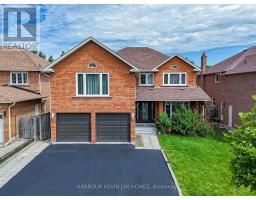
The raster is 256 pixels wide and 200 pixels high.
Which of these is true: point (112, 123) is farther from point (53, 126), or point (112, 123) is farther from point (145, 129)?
point (145, 129)

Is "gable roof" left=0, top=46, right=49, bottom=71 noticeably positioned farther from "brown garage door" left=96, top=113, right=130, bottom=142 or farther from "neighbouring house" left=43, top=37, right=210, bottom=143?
"brown garage door" left=96, top=113, right=130, bottom=142

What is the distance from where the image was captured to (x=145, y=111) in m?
23.1

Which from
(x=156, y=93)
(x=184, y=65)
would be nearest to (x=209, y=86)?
(x=184, y=65)

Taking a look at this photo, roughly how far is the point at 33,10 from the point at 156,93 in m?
12.1

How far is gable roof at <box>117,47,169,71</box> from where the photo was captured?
24331mm

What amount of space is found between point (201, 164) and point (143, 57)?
52.0ft

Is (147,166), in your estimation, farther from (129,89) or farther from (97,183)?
(129,89)

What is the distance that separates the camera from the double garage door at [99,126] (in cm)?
1744

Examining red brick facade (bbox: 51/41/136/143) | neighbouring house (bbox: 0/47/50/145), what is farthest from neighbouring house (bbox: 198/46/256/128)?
neighbouring house (bbox: 0/47/50/145)

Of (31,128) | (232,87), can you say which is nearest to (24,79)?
(31,128)

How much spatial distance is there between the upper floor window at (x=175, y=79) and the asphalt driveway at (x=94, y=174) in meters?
9.85

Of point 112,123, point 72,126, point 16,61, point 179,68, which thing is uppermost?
point 16,61

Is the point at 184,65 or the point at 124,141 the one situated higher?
the point at 184,65

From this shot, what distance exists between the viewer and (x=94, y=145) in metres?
17.0
